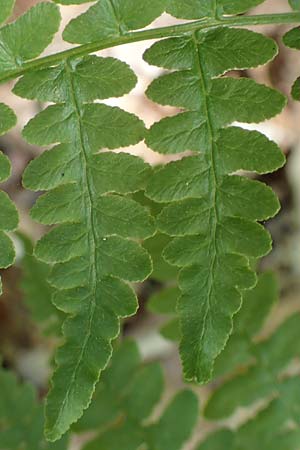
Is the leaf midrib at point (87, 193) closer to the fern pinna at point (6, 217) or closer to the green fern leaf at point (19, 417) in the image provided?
the fern pinna at point (6, 217)

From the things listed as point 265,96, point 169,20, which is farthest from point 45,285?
point 169,20

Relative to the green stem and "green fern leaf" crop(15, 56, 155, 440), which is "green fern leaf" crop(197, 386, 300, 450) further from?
the green stem

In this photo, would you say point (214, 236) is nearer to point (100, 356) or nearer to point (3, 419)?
point (100, 356)

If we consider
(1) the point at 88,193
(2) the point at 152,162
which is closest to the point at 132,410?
(1) the point at 88,193

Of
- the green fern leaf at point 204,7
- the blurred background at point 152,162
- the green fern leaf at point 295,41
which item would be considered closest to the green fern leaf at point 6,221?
the green fern leaf at point 204,7

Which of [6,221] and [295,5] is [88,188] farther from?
[295,5]

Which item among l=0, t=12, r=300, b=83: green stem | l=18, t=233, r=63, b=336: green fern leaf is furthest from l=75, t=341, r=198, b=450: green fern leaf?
l=0, t=12, r=300, b=83: green stem
